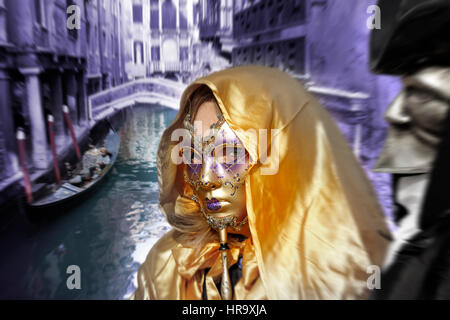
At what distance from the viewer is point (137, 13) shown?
180 centimetres

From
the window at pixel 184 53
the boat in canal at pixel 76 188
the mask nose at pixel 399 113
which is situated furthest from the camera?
the window at pixel 184 53

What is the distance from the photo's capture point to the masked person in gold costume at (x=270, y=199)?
1151 mm

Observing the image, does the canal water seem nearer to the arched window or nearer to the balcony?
the arched window

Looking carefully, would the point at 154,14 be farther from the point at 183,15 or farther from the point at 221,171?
the point at 221,171

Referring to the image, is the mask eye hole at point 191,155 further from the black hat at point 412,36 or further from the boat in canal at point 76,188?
the black hat at point 412,36

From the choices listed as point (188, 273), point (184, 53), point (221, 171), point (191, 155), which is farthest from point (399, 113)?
point (184, 53)

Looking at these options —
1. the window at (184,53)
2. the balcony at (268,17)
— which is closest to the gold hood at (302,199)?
the balcony at (268,17)

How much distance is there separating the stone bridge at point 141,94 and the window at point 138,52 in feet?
0.41

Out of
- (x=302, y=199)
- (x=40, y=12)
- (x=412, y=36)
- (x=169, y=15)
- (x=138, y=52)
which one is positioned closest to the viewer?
(x=412, y=36)

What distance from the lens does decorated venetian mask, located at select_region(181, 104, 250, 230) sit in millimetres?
1278

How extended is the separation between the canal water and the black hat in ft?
4.16

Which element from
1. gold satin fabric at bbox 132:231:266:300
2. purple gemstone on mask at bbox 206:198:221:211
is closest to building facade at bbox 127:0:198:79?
purple gemstone on mask at bbox 206:198:221:211

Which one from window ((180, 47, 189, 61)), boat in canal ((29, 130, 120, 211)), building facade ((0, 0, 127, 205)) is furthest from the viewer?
window ((180, 47, 189, 61))

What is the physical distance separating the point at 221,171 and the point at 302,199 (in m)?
0.36
